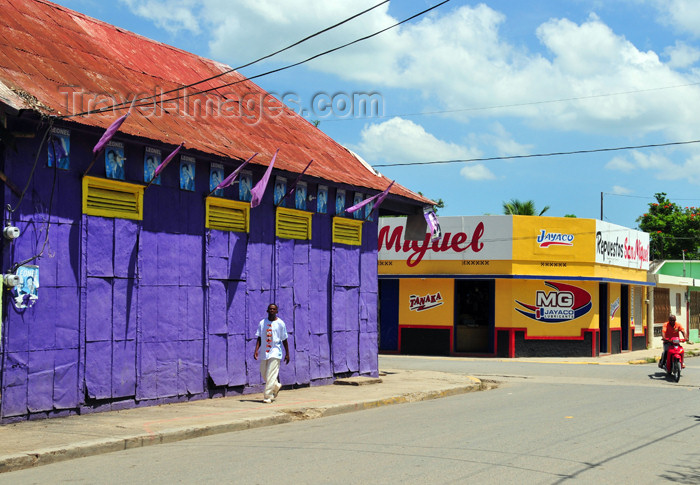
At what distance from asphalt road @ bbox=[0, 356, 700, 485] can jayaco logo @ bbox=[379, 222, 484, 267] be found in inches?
606

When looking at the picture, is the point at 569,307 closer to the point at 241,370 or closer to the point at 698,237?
the point at 241,370

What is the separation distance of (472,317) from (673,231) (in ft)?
126

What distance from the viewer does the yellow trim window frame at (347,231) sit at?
56.1ft

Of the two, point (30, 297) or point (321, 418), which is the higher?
point (30, 297)

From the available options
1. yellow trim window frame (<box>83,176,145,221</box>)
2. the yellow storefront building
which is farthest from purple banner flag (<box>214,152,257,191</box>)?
the yellow storefront building

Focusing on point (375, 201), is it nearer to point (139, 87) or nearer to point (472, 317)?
point (139, 87)

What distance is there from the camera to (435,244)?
30.8m

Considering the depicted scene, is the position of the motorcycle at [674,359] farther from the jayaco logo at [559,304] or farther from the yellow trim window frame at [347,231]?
the jayaco logo at [559,304]

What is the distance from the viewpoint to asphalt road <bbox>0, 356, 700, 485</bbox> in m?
7.94

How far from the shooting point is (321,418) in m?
12.8

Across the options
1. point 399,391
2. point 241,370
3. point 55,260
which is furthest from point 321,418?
point 55,260

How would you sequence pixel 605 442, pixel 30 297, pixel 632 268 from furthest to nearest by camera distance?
pixel 632 268 → pixel 30 297 → pixel 605 442

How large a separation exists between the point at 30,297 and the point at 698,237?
60.0m

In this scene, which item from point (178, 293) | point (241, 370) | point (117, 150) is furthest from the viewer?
point (241, 370)
